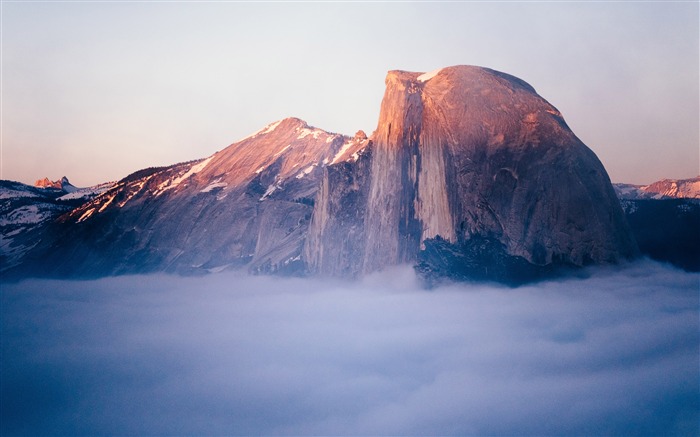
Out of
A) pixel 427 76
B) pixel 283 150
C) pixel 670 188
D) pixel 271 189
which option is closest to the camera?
Result: pixel 427 76

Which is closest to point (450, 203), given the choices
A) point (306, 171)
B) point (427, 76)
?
point (427, 76)

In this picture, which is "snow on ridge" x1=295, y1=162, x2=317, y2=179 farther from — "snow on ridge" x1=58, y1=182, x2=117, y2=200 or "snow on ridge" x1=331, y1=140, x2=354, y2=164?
"snow on ridge" x1=58, y1=182, x2=117, y2=200

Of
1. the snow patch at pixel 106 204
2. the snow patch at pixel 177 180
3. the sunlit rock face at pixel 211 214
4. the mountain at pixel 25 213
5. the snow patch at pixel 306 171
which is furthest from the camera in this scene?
the mountain at pixel 25 213

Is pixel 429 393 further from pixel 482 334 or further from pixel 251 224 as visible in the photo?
pixel 251 224

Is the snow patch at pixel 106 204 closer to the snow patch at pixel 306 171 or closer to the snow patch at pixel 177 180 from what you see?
the snow patch at pixel 177 180

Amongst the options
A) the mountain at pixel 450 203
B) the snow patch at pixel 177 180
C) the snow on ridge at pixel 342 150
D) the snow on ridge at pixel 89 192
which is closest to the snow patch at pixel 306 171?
the snow on ridge at pixel 342 150

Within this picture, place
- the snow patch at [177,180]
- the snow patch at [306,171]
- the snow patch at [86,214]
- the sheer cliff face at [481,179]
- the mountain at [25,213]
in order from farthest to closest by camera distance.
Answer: the mountain at [25,213]
the snow patch at [86,214]
the snow patch at [177,180]
the snow patch at [306,171]
the sheer cliff face at [481,179]

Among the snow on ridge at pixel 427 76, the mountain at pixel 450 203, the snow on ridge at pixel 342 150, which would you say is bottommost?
the mountain at pixel 450 203

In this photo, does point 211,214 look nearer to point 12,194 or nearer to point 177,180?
point 177,180
